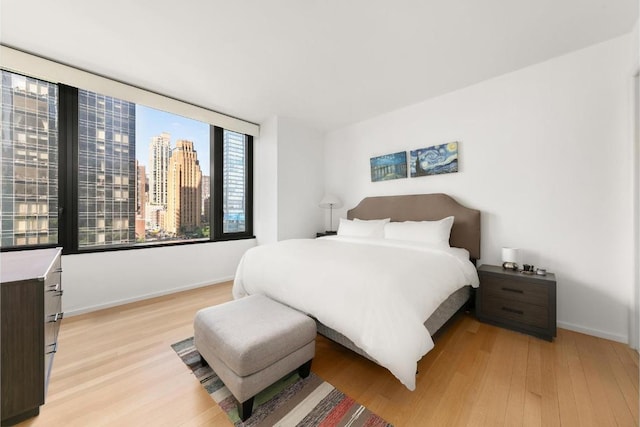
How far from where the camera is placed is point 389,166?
11.2 feet

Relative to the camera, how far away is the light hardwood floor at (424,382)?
123cm

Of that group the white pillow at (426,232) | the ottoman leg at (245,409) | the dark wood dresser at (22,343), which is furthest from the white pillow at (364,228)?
the dark wood dresser at (22,343)

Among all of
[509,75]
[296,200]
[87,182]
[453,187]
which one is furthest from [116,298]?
[509,75]

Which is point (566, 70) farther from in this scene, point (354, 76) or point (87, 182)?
point (87, 182)

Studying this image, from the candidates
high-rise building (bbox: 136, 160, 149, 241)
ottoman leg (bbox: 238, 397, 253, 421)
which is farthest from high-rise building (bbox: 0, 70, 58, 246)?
ottoman leg (bbox: 238, 397, 253, 421)

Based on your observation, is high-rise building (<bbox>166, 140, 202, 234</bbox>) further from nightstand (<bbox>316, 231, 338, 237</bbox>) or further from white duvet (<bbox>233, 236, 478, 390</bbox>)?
nightstand (<bbox>316, 231, 338, 237</bbox>)

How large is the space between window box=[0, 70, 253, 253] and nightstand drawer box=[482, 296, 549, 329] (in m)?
3.44

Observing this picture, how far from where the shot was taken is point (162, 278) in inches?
118

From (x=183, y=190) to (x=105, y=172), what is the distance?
0.85 metres

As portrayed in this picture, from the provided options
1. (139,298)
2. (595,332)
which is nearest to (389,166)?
(595,332)

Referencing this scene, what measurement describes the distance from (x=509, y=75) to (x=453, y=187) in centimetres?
125

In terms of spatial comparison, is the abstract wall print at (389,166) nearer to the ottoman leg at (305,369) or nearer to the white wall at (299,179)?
the white wall at (299,179)

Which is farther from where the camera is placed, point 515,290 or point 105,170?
point 105,170

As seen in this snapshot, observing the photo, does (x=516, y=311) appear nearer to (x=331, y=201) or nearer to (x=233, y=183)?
(x=331, y=201)
